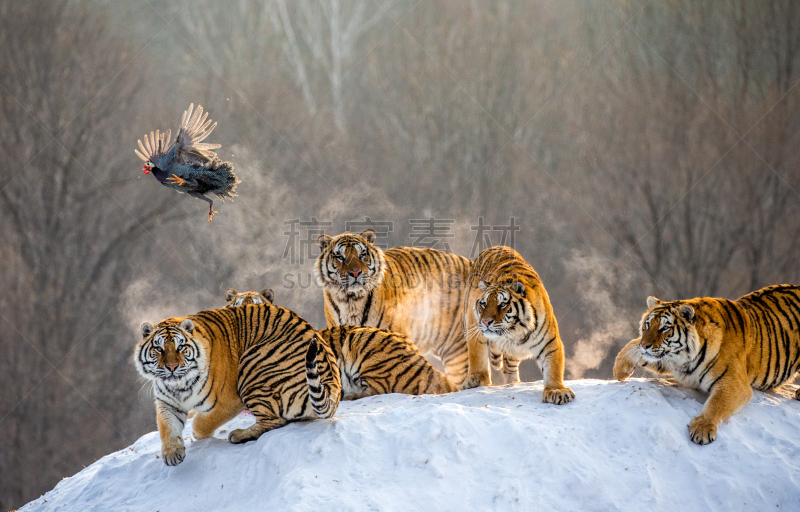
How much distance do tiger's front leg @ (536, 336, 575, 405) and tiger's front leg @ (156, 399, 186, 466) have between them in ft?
6.54

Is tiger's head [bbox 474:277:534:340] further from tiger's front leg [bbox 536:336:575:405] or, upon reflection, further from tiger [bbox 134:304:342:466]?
tiger [bbox 134:304:342:466]

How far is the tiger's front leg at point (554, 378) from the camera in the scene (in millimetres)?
3766

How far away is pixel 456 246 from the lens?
33.4 feet

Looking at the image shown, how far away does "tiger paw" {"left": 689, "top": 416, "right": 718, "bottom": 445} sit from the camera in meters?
3.37

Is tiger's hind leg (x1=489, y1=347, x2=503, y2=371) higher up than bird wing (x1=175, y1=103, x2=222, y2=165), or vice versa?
bird wing (x1=175, y1=103, x2=222, y2=165)

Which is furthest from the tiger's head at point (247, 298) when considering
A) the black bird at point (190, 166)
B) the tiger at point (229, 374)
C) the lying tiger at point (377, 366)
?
the black bird at point (190, 166)

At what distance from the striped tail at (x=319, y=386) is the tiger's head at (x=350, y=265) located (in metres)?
1.36

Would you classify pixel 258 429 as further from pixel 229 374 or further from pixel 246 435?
pixel 229 374

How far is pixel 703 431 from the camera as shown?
3.38m

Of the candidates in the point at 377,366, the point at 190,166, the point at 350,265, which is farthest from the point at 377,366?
the point at 190,166

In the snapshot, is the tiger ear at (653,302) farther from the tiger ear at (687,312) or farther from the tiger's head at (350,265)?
the tiger's head at (350,265)

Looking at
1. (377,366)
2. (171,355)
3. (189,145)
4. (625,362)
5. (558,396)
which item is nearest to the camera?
(171,355)

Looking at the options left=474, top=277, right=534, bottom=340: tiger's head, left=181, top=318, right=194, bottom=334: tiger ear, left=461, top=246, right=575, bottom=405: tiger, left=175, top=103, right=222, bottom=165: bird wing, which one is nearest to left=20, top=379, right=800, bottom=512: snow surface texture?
left=461, top=246, right=575, bottom=405: tiger

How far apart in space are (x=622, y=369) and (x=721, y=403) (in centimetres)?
64
